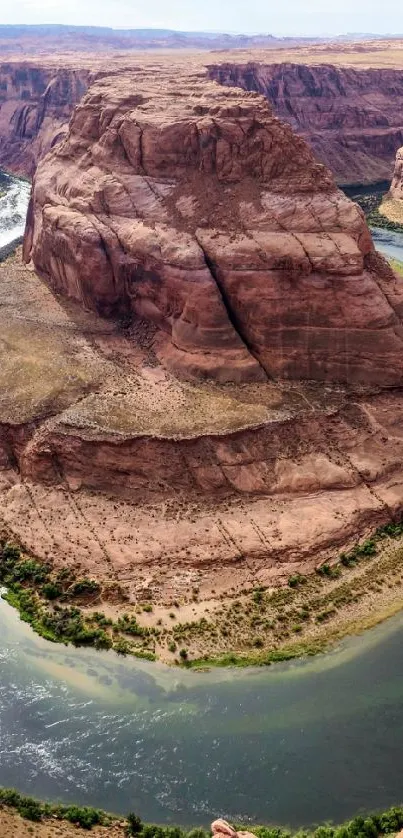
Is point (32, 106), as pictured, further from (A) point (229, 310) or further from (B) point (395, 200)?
(A) point (229, 310)

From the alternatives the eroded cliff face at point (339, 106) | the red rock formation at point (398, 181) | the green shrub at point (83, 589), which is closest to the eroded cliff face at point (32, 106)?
the eroded cliff face at point (339, 106)

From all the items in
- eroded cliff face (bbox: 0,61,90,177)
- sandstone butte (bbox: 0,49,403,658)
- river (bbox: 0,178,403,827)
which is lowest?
river (bbox: 0,178,403,827)

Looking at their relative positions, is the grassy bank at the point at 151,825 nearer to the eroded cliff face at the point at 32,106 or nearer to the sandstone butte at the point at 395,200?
the sandstone butte at the point at 395,200

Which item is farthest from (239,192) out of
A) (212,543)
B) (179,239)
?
(212,543)

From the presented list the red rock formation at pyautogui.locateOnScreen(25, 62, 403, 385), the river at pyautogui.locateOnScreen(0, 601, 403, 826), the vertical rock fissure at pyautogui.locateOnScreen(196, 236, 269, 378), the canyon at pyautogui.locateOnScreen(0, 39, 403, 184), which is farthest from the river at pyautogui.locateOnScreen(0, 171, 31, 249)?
the river at pyautogui.locateOnScreen(0, 601, 403, 826)

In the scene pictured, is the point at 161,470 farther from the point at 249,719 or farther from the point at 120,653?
the point at 249,719

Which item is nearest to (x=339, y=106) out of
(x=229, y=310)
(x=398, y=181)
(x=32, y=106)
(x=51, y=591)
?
(x=398, y=181)

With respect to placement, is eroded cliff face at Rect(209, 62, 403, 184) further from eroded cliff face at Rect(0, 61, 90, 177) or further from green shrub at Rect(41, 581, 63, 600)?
green shrub at Rect(41, 581, 63, 600)
